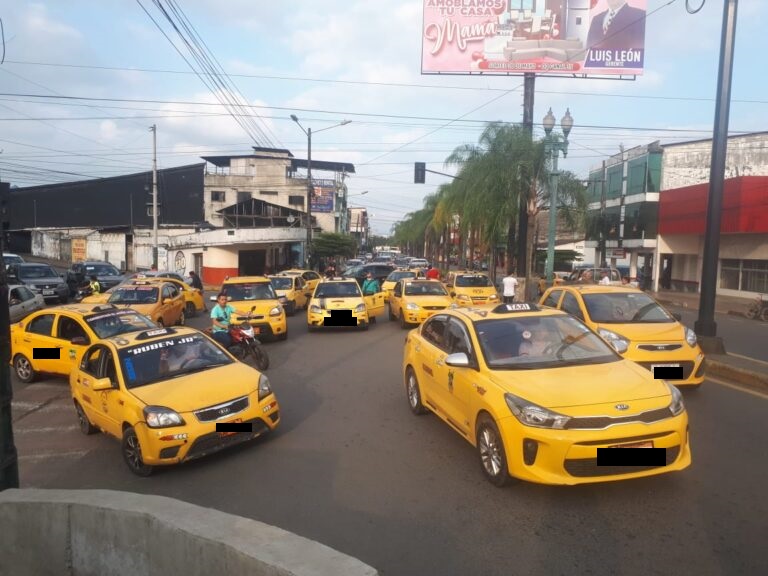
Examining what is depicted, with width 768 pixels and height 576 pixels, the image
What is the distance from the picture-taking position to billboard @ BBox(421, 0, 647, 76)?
29.1m

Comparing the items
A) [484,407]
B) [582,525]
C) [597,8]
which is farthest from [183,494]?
[597,8]

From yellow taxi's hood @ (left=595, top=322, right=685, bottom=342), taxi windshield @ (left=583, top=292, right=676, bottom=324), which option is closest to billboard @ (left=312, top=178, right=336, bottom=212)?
taxi windshield @ (left=583, top=292, right=676, bottom=324)

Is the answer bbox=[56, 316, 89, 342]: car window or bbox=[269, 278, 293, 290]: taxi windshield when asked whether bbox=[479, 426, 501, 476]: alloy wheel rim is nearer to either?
bbox=[56, 316, 89, 342]: car window

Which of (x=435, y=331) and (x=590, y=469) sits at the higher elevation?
(x=435, y=331)

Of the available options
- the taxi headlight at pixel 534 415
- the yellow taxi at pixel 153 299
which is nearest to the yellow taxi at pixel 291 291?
the yellow taxi at pixel 153 299

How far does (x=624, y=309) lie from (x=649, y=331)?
0.93 meters

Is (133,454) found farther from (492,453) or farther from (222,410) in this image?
(492,453)

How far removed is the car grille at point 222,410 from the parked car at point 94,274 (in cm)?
2375

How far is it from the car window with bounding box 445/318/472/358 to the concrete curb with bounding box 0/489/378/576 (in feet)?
11.4

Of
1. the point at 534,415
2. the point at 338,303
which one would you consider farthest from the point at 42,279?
the point at 534,415

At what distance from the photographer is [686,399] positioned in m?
8.33

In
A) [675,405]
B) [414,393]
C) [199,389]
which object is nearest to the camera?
[675,405]

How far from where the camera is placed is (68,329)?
1083 cm

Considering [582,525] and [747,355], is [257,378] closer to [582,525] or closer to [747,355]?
[582,525]
